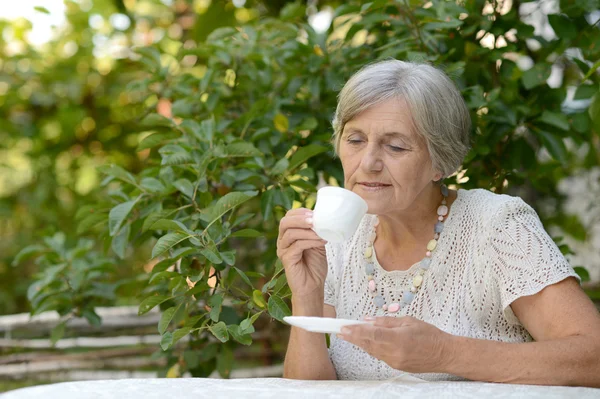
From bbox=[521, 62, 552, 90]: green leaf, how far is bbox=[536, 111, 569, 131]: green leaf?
0.11 m

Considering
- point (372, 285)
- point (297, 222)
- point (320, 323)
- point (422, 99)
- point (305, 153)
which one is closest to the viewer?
point (320, 323)

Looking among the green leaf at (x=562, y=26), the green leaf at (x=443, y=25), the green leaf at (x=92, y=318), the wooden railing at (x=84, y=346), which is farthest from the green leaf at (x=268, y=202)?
the wooden railing at (x=84, y=346)

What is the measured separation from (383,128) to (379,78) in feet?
0.47

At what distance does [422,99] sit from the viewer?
6.54 feet

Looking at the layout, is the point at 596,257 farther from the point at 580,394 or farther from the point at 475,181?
the point at 580,394

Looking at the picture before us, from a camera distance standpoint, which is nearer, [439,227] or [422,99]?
[422,99]

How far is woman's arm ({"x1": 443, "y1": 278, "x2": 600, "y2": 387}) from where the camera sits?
67.6 inches

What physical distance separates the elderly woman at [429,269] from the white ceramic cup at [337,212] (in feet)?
0.43

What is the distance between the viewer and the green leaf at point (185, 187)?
2307mm

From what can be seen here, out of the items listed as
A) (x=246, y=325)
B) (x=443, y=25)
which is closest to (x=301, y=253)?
(x=246, y=325)

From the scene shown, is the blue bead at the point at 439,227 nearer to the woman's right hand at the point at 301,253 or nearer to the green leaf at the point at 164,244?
the woman's right hand at the point at 301,253

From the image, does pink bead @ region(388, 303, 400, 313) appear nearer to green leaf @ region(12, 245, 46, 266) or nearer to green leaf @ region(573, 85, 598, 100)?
green leaf @ region(573, 85, 598, 100)

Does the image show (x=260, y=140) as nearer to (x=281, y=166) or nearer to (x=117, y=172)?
(x=281, y=166)

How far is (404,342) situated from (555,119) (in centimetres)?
129
